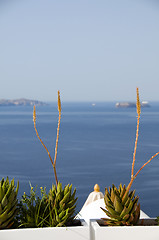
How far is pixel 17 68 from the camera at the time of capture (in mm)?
63344

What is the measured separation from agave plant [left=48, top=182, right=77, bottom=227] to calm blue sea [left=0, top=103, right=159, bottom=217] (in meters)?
16.6

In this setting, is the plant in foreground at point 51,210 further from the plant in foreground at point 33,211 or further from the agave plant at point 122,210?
the agave plant at point 122,210

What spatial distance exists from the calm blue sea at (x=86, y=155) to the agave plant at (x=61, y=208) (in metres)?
16.6

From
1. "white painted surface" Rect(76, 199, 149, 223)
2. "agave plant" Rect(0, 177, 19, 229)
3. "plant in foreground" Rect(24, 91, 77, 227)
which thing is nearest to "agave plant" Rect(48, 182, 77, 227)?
"plant in foreground" Rect(24, 91, 77, 227)

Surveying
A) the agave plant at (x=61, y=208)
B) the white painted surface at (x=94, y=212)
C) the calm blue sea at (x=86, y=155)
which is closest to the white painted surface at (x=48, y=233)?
the agave plant at (x=61, y=208)

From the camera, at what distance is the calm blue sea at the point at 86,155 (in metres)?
23.3

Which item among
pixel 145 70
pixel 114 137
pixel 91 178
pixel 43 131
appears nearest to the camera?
pixel 91 178

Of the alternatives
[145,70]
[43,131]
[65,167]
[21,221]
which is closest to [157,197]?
[65,167]

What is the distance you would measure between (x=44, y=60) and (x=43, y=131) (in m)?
24.4

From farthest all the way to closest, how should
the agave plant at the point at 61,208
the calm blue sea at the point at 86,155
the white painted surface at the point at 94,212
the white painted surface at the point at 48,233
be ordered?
the calm blue sea at the point at 86,155, the white painted surface at the point at 94,212, the agave plant at the point at 61,208, the white painted surface at the point at 48,233

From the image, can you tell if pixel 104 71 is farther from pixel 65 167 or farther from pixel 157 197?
pixel 157 197

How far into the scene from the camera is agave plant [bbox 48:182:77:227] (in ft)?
6.23

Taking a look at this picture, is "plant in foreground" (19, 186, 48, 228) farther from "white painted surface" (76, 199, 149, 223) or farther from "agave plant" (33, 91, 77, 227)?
"white painted surface" (76, 199, 149, 223)

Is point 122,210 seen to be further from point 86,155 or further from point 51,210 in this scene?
point 86,155
